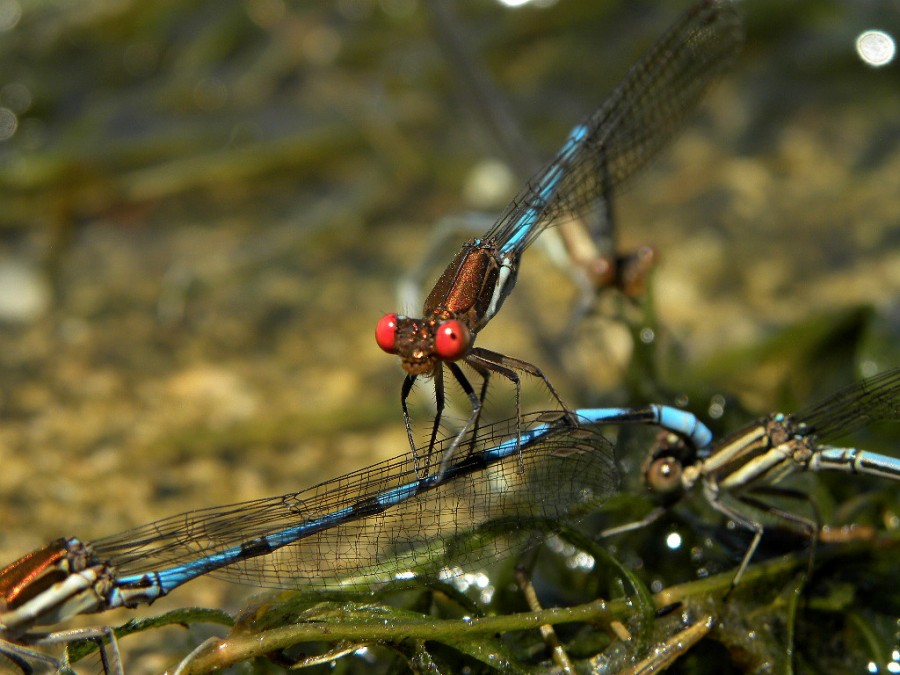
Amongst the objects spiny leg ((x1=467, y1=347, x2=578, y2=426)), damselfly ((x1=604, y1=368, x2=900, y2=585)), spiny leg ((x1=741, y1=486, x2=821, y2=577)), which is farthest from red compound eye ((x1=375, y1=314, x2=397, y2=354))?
spiny leg ((x1=741, y1=486, x2=821, y2=577))

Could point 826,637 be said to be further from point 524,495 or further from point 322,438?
point 322,438

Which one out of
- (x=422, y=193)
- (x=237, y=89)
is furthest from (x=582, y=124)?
(x=237, y=89)

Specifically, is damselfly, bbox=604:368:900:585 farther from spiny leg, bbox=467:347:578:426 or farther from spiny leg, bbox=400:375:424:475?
spiny leg, bbox=400:375:424:475

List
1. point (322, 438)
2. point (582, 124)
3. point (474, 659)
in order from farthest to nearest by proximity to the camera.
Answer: point (322, 438)
point (582, 124)
point (474, 659)

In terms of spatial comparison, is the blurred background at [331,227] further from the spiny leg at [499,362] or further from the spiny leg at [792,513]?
the spiny leg at [499,362]

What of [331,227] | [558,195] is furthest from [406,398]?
[331,227]

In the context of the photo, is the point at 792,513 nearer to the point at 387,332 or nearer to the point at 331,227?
the point at 387,332

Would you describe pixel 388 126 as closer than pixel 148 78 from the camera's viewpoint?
Yes
